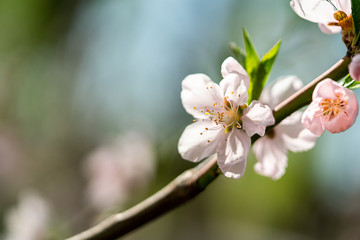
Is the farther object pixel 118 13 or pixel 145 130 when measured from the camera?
pixel 118 13

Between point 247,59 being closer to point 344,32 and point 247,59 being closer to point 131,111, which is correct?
point 344,32

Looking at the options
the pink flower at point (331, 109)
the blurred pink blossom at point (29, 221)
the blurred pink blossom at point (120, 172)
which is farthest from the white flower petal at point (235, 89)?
the blurred pink blossom at point (120, 172)

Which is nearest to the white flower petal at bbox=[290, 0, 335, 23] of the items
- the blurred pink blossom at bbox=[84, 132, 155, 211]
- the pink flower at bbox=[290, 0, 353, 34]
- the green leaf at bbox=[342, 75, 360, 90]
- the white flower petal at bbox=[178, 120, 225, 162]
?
the pink flower at bbox=[290, 0, 353, 34]

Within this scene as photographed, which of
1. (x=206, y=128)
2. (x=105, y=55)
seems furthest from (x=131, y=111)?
(x=206, y=128)

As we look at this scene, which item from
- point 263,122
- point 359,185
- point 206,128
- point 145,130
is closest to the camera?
point 263,122

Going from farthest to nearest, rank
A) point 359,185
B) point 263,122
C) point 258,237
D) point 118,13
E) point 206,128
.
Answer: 1. point 118,13
2. point 258,237
3. point 359,185
4. point 206,128
5. point 263,122

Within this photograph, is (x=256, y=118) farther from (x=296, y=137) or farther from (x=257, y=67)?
(x=296, y=137)

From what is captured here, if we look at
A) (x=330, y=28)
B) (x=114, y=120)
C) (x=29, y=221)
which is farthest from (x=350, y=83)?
(x=114, y=120)
